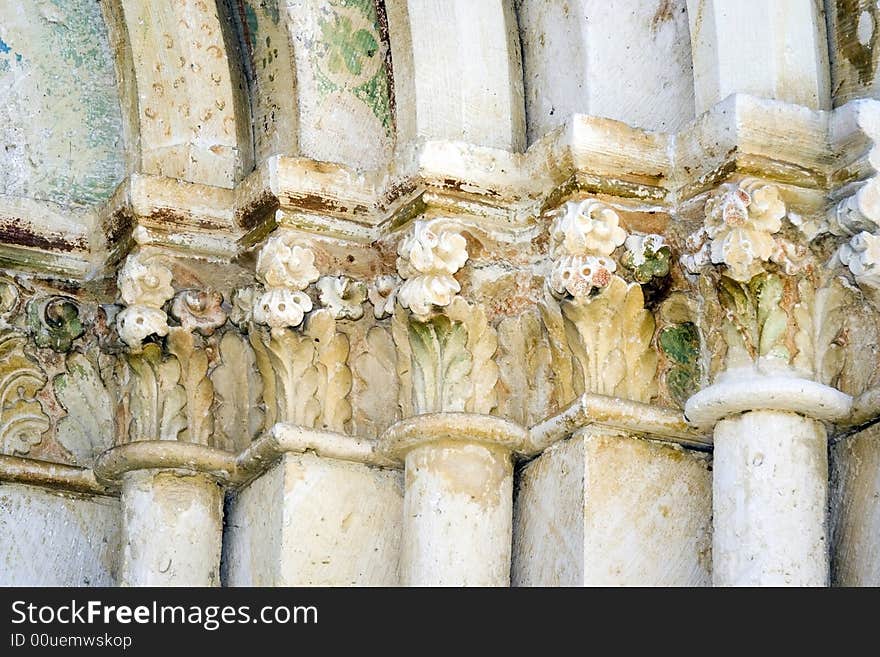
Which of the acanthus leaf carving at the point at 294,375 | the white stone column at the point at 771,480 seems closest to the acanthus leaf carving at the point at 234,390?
the acanthus leaf carving at the point at 294,375

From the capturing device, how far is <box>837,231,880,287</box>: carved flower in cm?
348

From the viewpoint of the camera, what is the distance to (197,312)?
402 cm

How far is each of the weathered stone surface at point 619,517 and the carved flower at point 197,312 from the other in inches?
28.2

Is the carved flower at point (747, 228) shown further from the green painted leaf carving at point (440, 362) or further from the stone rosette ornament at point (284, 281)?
the stone rosette ornament at point (284, 281)

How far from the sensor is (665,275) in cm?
368

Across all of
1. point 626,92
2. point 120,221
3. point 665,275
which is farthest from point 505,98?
point 120,221

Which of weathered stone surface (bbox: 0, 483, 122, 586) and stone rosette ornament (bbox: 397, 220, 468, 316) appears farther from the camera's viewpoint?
weathered stone surface (bbox: 0, 483, 122, 586)

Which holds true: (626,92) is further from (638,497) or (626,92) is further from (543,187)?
(638,497)

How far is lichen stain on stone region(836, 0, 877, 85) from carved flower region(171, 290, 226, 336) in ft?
4.05

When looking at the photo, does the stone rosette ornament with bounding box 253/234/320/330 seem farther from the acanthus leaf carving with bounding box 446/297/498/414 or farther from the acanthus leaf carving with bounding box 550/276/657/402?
the acanthus leaf carving with bounding box 550/276/657/402

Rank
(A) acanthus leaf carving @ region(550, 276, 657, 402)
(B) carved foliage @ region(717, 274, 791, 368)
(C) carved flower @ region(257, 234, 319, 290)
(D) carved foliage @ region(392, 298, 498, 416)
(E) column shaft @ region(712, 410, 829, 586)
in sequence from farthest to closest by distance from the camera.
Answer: (C) carved flower @ region(257, 234, 319, 290)
(D) carved foliage @ region(392, 298, 498, 416)
(A) acanthus leaf carving @ region(550, 276, 657, 402)
(B) carved foliage @ region(717, 274, 791, 368)
(E) column shaft @ region(712, 410, 829, 586)

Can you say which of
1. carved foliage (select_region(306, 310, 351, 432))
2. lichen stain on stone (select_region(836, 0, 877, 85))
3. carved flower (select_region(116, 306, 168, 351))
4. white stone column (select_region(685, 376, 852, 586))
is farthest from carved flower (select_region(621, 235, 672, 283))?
carved flower (select_region(116, 306, 168, 351))

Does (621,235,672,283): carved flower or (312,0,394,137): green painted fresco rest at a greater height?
(312,0,394,137): green painted fresco

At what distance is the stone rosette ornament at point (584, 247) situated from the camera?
362cm
